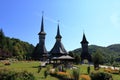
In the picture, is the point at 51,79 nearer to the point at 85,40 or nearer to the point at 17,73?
the point at 17,73

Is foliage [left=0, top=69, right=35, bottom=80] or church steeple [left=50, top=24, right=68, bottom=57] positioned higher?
church steeple [left=50, top=24, right=68, bottom=57]

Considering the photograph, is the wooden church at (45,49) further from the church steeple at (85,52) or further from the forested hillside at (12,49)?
the forested hillside at (12,49)

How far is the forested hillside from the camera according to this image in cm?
7707

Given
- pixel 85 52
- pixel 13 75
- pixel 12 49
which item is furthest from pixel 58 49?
pixel 12 49

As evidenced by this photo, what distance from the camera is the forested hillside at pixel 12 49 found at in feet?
253

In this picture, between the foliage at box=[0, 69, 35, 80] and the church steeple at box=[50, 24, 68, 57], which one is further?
the church steeple at box=[50, 24, 68, 57]

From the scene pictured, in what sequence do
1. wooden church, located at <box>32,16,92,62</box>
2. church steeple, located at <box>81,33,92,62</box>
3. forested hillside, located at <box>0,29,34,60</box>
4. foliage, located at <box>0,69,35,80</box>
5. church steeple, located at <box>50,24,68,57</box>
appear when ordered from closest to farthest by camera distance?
1. foliage, located at <box>0,69,35,80</box>
2. church steeple, located at <box>50,24,68,57</box>
3. wooden church, located at <box>32,16,92,62</box>
4. forested hillside, located at <box>0,29,34,60</box>
5. church steeple, located at <box>81,33,92,62</box>

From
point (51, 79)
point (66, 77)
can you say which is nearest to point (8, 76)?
point (51, 79)

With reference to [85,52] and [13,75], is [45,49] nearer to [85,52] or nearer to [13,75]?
[85,52]

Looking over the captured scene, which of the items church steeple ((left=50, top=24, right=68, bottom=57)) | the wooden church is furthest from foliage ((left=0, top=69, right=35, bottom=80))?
the wooden church

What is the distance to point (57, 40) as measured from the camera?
68.7m

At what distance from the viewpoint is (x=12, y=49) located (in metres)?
106

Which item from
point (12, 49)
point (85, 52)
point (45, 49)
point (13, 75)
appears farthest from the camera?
point (12, 49)

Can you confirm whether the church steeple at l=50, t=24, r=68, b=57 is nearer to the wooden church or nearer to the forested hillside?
the wooden church
